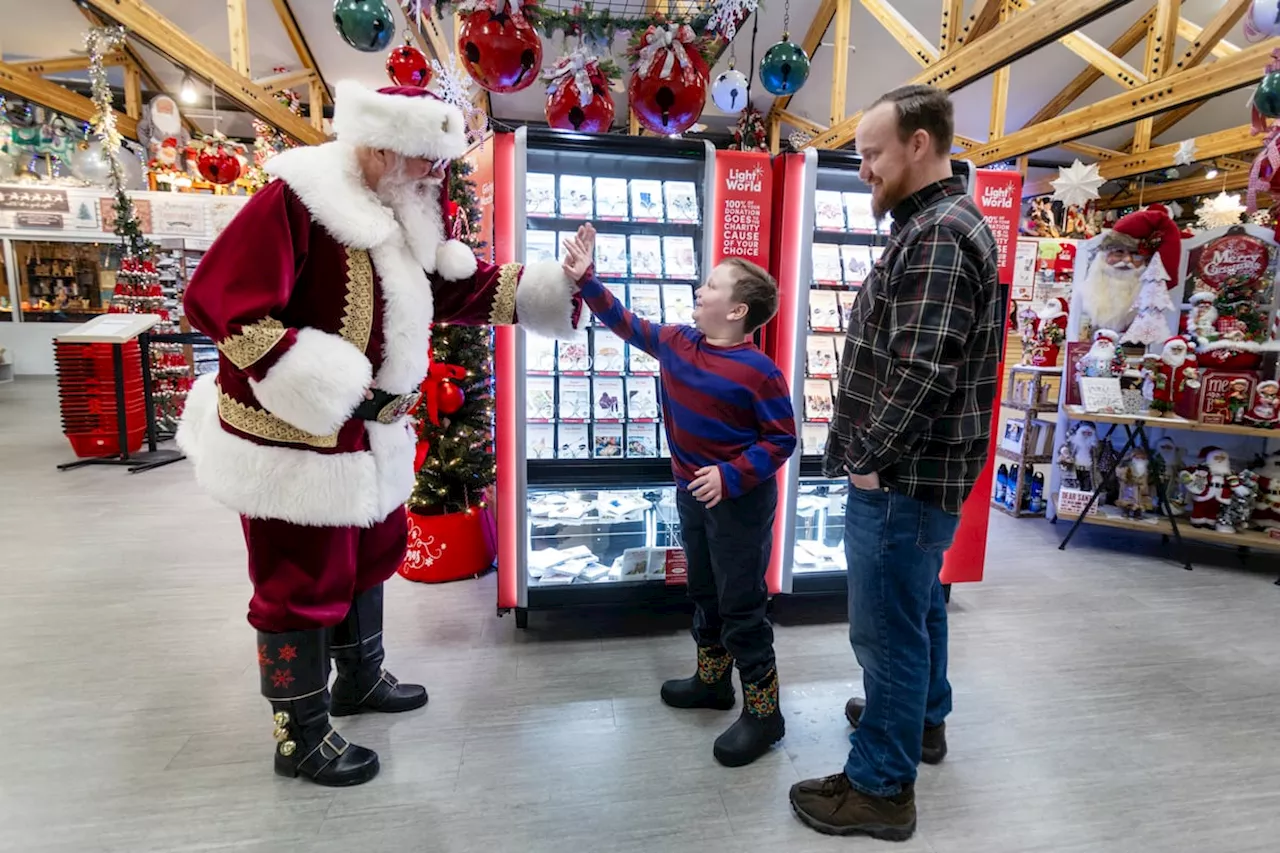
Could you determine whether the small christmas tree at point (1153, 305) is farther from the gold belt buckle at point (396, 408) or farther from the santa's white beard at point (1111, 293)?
the gold belt buckle at point (396, 408)

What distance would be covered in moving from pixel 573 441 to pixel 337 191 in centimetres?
137

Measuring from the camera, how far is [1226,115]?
9391 mm

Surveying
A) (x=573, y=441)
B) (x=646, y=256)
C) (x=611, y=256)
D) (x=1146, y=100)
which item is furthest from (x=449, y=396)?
(x=1146, y=100)

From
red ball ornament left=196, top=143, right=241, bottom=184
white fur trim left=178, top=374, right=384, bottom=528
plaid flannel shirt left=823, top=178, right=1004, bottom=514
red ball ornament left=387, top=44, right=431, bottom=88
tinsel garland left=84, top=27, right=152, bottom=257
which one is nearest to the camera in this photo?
plaid flannel shirt left=823, top=178, right=1004, bottom=514

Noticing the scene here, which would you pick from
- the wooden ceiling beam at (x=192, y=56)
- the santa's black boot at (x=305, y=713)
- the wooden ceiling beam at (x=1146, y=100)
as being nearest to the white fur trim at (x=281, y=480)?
the santa's black boot at (x=305, y=713)

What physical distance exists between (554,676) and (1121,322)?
4.13 meters

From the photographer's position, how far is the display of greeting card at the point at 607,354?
2.85 metres

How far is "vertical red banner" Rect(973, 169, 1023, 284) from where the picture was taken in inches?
112

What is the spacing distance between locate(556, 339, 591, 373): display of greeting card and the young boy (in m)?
0.68

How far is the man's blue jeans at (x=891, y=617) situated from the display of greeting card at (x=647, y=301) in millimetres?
1334

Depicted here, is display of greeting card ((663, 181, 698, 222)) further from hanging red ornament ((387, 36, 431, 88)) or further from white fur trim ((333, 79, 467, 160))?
hanging red ornament ((387, 36, 431, 88))

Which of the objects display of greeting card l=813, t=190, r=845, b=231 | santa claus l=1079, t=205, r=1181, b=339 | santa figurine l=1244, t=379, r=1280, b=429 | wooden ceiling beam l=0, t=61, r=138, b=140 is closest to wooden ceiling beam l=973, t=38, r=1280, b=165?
santa claus l=1079, t=205, r=1181, b=339

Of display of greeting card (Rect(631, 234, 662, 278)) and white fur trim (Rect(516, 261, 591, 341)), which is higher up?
display of greeting card (Rect(631, 234, 662, 278))

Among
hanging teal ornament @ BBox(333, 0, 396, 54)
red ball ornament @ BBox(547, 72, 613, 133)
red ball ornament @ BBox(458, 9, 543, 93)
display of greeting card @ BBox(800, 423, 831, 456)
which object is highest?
hanging teal ornament @ BBox(333, 0, 396, 54)
